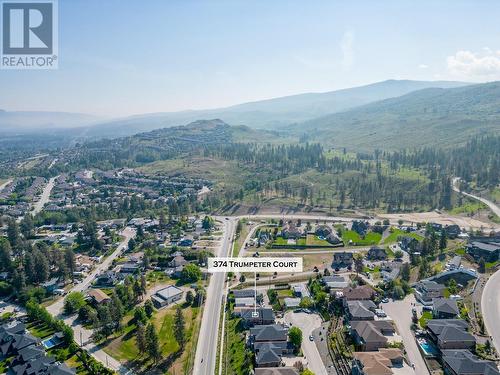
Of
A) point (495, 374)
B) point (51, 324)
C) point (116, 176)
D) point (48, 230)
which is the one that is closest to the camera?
point (495, 374)

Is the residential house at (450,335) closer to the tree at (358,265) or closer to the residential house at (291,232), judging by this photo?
the tree at (358,265)

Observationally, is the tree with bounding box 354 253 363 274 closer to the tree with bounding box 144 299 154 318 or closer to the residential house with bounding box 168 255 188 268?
the residential house with bounding box 168 255 188 268

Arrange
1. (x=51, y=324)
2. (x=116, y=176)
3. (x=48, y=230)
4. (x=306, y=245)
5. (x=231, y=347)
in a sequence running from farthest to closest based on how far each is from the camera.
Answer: (x=116, y=176) → (x=48, y=230) → (x=306, y=245) → (x=51, y=324) → (x=231, y=347)

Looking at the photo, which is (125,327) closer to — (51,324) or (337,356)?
(51,324)

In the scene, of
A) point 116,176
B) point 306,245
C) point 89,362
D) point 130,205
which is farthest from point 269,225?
point 116,176

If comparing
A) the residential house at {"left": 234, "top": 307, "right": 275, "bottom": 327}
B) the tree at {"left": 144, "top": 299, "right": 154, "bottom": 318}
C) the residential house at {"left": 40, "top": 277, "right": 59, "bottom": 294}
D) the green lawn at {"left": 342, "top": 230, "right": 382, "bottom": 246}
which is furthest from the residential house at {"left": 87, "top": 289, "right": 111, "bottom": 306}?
the green lawn at {"left": 342, "top": 230, "right": 382, "bottom": 246}

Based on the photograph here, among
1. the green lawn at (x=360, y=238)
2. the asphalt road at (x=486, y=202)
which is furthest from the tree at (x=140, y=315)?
the asphalt road at (x=486, y=202)

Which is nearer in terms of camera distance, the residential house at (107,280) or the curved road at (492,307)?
the curved road at (492,307)
